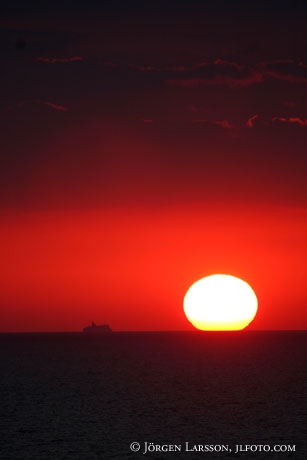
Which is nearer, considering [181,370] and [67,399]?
[67,399]

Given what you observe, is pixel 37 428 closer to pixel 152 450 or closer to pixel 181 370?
pixel 152 450

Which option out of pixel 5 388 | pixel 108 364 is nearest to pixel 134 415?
pixel 5 388

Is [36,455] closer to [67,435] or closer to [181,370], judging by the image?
[67,435]

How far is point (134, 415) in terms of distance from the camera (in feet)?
247

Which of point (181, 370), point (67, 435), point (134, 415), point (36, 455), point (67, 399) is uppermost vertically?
point (181, 370)

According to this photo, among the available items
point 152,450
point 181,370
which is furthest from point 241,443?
point 181,370

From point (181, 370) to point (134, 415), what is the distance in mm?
70842

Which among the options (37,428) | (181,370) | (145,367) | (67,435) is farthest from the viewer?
(145,367)

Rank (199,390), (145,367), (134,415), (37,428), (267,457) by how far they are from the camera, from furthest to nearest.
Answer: (145,367)
(199,390)
(134,415)
(37,428)
(267,457)

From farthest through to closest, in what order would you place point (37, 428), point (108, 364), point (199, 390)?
point (108, 364) → point (199, 390) → point (37, 428)

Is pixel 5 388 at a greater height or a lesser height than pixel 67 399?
greater

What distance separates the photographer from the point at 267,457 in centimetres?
5238

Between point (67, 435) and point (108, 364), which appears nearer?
point (67, 435)

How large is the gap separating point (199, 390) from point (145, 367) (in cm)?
5598
